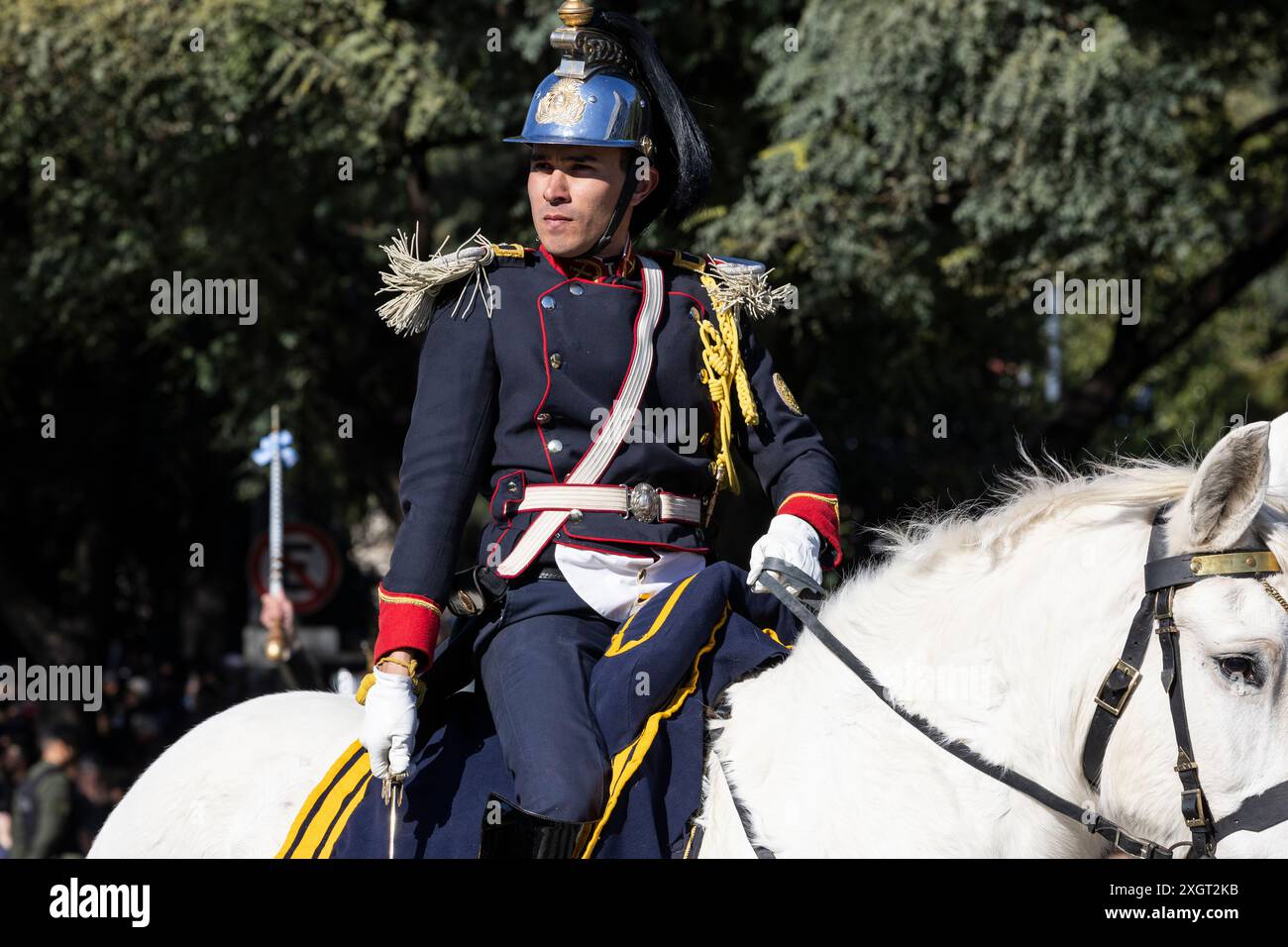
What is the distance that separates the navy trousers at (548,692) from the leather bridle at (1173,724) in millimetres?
751

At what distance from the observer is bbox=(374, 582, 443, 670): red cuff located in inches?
139

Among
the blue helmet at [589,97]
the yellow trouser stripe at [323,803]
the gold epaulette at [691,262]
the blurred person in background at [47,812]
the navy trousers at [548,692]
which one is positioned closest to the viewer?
the navy trousers at [548,692]

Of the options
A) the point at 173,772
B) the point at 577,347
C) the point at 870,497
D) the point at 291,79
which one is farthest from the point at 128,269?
the point at 577,347

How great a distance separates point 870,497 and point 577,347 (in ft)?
29.8

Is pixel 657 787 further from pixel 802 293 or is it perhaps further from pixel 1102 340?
pixel 1102 340

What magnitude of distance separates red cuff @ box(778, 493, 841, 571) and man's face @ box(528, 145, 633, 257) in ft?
2.69

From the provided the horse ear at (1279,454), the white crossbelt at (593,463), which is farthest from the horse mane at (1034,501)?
the white crossbelt at (593,463)

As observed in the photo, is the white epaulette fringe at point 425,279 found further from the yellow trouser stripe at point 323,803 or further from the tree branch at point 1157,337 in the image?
the tree branch at point 1157,337

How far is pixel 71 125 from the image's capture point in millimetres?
11531

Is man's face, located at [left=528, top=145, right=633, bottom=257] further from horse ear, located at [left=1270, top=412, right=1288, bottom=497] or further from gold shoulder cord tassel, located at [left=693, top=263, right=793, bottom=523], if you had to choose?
horse ear, located at [left=1270, top=412, right=1288, bottom=497]

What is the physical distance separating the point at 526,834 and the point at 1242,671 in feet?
4.80

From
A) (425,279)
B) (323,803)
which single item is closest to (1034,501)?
(425,279)

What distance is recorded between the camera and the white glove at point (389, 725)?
11.2 feet

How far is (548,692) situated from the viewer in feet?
11.3
